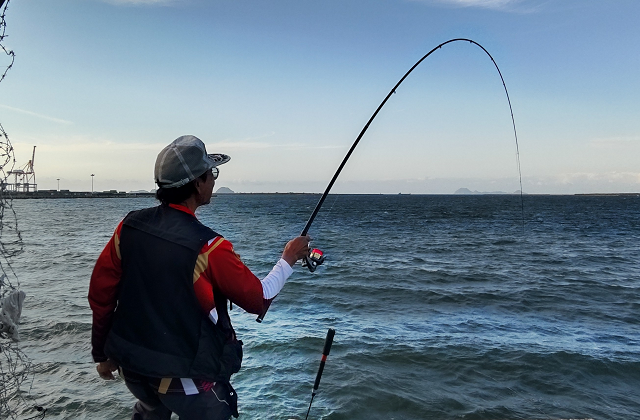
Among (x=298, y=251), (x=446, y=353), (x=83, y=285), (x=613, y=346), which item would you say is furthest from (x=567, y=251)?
(x=298, y=251)

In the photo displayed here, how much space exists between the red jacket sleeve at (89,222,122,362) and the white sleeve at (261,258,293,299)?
71 cm

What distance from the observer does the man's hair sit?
7.70 ft

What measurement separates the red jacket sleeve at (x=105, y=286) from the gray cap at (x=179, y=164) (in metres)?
0.31

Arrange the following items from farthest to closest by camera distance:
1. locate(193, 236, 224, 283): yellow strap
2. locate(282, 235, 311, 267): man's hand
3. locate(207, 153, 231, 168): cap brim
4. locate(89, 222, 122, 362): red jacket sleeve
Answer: locate(282, 235, 311, 267): man's hand, locate(207, 153, 231, 168): cap brim, locate(89, 222, 122, 362): red jacket sleeve, locate(193, 236, 224, 283): yellow strap

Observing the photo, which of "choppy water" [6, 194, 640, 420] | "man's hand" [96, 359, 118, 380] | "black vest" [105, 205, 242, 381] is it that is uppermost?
"black vest" [105, 205, 242, 381]

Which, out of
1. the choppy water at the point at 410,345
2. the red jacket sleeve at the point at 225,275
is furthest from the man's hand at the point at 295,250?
the choppy water at the point at 410,345

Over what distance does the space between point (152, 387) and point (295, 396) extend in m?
4.58

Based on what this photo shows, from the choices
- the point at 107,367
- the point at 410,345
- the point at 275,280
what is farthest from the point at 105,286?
the point at 410,345

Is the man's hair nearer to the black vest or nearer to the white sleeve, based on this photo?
the black vest

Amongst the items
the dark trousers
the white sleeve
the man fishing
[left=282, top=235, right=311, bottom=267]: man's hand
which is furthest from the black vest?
[left=282, top=235, right=311, bottom=267]: man's hand

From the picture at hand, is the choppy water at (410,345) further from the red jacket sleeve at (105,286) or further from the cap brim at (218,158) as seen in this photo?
the red jacket sleeve at (105,286)

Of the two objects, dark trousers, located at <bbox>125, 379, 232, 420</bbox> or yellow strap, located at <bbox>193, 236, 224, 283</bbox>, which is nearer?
yellow strap, located at <bbox>193, 236, 224, 283</bbox>

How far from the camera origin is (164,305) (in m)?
2.20

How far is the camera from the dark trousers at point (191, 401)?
90.7 inches
